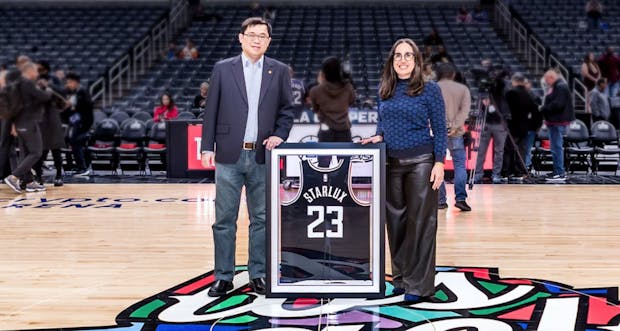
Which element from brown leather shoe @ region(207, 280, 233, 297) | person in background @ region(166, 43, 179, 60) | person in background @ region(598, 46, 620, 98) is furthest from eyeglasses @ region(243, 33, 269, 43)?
person in background @ region(166, 43, 179, 60)

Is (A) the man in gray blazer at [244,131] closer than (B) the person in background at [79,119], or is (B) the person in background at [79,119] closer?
(A) the man in gray blazer at [244,131]

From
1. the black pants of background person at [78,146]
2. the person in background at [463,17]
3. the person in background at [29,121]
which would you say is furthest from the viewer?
the person in background at [463,17]

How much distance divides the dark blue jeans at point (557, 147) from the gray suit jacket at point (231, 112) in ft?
23.1

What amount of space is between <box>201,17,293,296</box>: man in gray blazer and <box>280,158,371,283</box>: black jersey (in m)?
0.25

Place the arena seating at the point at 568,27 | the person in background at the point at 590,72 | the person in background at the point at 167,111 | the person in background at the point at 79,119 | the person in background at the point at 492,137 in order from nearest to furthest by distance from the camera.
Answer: the person in background at the point at 492,137 < the person in background at the point at 79,119 < the person in background at the point at 167,111 < the person in background at the point at 590,72 < the arena seating at the point at 568,27

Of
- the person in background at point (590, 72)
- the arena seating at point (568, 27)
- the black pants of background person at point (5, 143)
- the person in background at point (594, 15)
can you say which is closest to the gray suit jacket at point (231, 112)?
the black pants of background person at point (5, 143)

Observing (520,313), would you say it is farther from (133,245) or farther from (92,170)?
(92,170)

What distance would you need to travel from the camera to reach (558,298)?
3.88 meters

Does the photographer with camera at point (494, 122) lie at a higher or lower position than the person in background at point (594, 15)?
lower

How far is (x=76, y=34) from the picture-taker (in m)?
18.8

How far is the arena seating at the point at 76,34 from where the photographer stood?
17.1 meters

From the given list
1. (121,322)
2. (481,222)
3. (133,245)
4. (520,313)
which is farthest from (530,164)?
(121,322)

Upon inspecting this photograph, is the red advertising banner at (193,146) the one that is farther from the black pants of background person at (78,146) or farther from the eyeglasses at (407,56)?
the eyeglasses at (407,56)

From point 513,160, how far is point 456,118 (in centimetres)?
356
